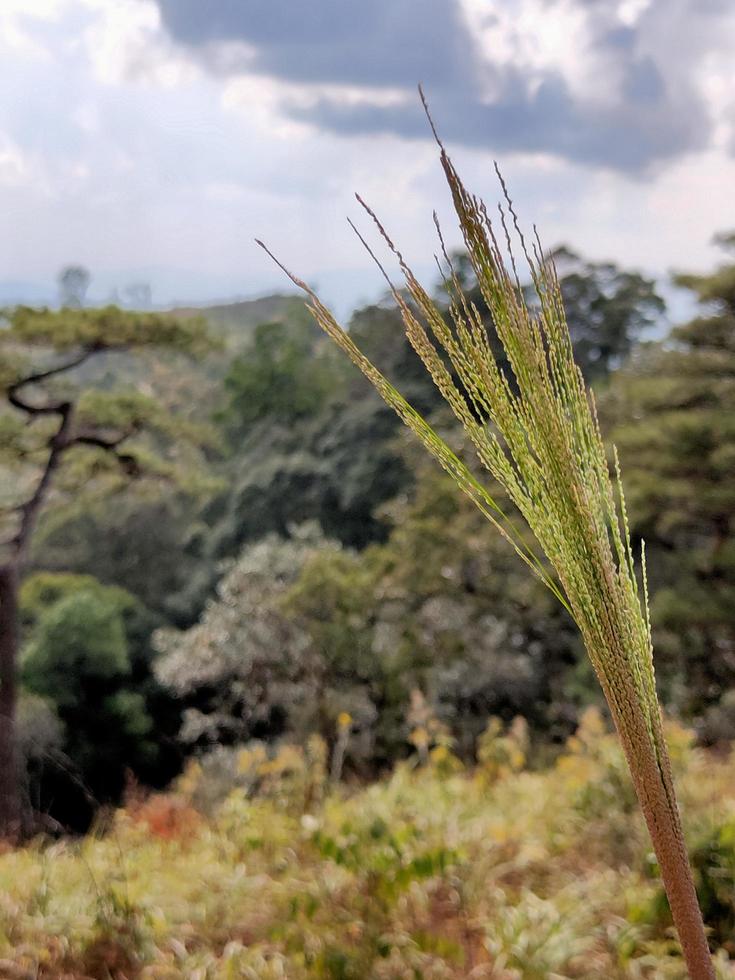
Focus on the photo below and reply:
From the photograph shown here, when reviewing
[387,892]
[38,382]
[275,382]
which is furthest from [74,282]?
[387,892]

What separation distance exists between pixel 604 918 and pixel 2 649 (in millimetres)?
4924

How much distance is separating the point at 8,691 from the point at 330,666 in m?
2.55

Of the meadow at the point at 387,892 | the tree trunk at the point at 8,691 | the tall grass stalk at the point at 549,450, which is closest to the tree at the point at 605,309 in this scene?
the tree trunk at the point at 8,691

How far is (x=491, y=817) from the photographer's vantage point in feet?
7.55

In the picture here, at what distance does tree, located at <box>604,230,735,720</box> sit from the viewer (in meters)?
4.77

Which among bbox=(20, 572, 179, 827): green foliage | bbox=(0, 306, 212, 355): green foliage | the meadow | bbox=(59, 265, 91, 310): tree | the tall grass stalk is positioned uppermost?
bbox=(59, 265, 91, 310): tree

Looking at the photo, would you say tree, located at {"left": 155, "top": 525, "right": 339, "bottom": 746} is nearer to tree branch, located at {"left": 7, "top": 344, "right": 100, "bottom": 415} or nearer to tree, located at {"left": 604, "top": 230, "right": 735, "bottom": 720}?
tree branch, located at {"left": 7, "top": 344, "right": 100, "bottom": 415}

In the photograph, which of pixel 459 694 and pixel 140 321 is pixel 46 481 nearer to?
pixel 140 321

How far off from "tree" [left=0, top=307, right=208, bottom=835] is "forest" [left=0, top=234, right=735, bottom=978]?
0.03m

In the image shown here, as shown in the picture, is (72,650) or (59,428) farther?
(72,650)

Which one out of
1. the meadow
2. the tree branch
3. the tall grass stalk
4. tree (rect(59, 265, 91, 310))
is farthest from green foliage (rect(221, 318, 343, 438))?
tree (rect(59, 265, 91, 310))

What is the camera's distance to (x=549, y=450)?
0.71 meters

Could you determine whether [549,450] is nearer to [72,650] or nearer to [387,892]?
[387,892]

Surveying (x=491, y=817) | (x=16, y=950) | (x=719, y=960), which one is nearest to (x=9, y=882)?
(x=16, y=950)
